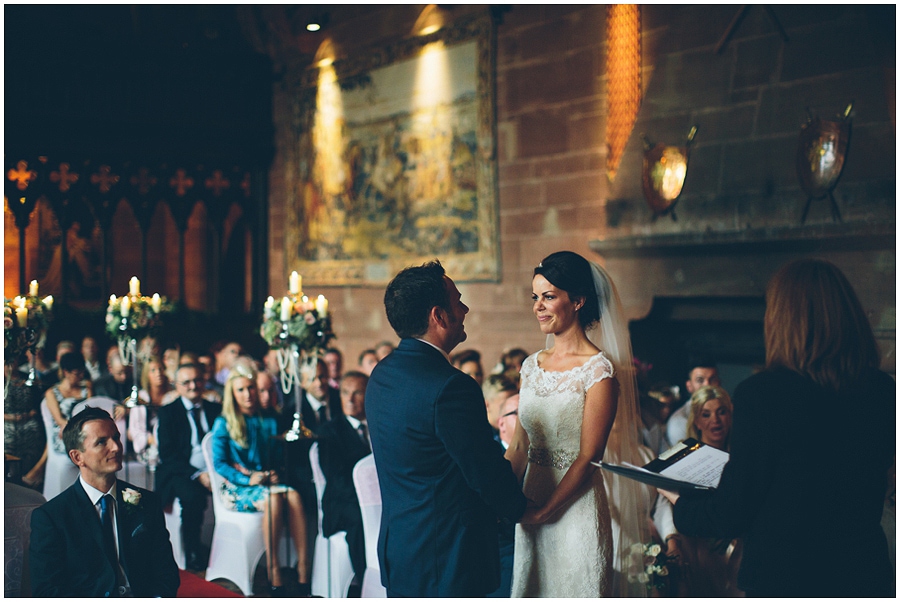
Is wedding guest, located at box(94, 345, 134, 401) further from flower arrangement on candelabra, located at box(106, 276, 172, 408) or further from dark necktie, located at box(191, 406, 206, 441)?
dark necktie, located at box(191, 406, 206, 441)

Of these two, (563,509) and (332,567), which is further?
(332,567)

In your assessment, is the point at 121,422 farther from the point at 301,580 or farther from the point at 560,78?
the point at 560,78

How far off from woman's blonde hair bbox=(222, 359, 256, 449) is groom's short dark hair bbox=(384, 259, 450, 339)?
9.56ft

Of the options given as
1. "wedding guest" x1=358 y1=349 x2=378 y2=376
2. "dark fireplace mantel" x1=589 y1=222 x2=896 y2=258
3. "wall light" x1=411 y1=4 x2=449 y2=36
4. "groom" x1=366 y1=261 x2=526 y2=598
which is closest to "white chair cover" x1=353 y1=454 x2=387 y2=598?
"groom" x1=366 y1=261 x2=526 y2=598

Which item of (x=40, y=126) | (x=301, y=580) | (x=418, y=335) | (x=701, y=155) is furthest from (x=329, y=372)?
(x=40, y=126)

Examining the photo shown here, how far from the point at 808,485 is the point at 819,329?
13.4 inches

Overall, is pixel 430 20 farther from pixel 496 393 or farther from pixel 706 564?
pixel 706 564

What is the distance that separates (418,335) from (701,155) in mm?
4649

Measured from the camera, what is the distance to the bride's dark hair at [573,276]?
2.51m

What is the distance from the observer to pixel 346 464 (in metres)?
4.98

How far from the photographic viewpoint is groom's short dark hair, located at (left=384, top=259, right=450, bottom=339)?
90.8 inches

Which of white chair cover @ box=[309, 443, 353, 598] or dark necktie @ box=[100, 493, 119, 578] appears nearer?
dark necktie @ box=[100, 493, 119, 578]

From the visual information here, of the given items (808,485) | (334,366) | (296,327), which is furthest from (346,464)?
(808,485)

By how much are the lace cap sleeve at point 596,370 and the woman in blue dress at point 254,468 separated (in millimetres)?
2696
